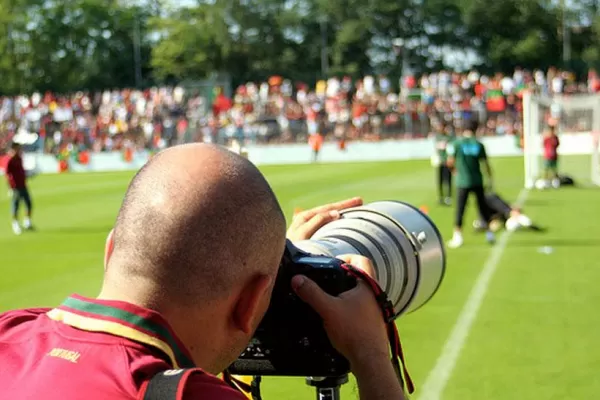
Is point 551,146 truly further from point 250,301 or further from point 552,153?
point 250,301

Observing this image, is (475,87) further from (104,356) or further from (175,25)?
(104,356)

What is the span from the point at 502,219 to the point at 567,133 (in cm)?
1686

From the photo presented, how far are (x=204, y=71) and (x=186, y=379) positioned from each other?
7535cm

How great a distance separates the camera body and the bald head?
289 mm

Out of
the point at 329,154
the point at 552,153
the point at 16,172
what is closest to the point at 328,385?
the point at 16,172

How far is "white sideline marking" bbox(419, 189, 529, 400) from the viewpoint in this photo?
628cm

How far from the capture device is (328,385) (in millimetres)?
2244

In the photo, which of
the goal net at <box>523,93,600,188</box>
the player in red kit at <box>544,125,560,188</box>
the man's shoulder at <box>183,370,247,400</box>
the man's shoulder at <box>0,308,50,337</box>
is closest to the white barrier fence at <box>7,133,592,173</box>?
the goal net at <box>523,93,600,188</box>

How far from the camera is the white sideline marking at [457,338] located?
6277mm

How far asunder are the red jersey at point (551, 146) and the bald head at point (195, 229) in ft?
69.3

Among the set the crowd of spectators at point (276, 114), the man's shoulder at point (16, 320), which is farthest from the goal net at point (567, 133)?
the man's shoulder at point (16, 320)

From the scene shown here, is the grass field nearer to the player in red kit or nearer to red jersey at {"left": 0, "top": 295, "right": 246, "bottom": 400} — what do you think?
the player in red kit

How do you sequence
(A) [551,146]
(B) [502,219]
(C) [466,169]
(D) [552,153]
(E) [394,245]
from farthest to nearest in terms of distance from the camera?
1. (D) [552,153]
2. (A) [551,146]
3. (B) [502,219]
4. (C) [466,169]
5. (E) [394,245]

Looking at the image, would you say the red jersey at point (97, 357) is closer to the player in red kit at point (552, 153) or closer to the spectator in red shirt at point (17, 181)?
the spectator in red shirt at point (17, 181)
